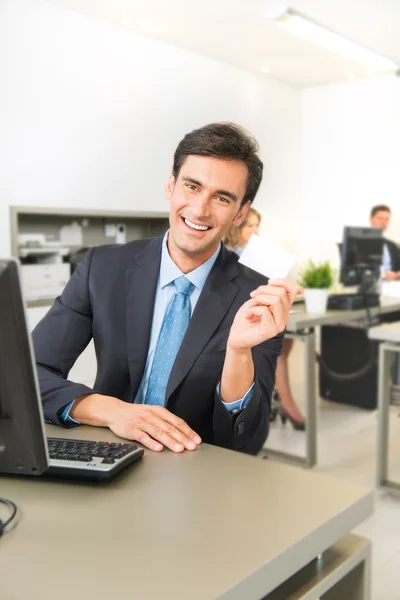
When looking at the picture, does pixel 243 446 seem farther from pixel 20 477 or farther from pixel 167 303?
pixel 20 477

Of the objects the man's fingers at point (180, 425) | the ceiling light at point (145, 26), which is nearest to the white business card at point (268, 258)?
the man's fingers at point (180, 425)

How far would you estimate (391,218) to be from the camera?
21.7 feet

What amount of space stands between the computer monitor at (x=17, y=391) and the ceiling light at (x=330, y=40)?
4.33 metres

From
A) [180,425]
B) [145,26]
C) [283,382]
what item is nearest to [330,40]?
[145,26]

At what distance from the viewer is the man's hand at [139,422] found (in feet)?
3.70

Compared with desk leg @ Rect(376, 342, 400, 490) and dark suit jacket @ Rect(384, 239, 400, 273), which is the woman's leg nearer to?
desk leg @ Rect(376, 342, 400, 490)

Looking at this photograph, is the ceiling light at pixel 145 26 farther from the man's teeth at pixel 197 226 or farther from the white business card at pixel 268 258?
the white business card at pixel 268 258

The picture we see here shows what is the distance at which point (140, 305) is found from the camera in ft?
5.01

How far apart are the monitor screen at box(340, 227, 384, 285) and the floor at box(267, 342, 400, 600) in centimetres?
84

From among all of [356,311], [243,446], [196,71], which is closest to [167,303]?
[243,446]

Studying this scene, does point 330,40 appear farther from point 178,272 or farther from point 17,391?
point 17,391

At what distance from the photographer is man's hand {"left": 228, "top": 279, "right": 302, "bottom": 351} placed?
114cm

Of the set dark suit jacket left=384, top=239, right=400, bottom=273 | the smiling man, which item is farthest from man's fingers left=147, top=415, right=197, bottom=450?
dark suit jacket left=384, top=239, right=400, bottom=273

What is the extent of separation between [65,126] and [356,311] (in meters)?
2.62
